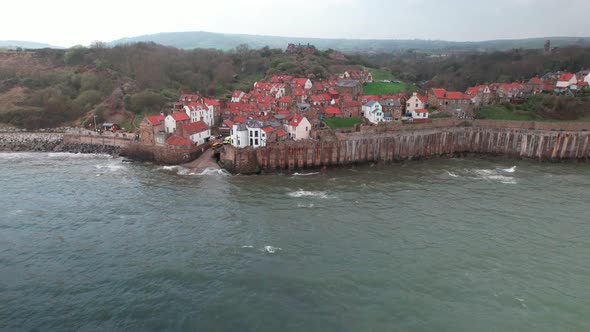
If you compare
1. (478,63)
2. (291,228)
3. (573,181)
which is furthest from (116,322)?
(478,63)

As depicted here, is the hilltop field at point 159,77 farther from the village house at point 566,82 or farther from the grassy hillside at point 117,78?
the village house at point 566,82

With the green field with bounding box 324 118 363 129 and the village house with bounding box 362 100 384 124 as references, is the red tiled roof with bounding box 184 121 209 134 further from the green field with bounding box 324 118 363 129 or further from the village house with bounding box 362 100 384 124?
the village house with bounding box 362 100 384 124

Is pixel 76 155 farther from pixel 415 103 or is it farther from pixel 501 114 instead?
pixel 501 114

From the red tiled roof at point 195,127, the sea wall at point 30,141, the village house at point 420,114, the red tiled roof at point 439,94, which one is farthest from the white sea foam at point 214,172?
the red tiled roof at point 439,94

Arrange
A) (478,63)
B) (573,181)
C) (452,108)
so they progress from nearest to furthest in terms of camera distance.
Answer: (573,181), (452,108), (478,63)

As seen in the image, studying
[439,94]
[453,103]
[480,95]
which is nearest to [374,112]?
[439,94]

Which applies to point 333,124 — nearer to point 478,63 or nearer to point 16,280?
point 16,280
